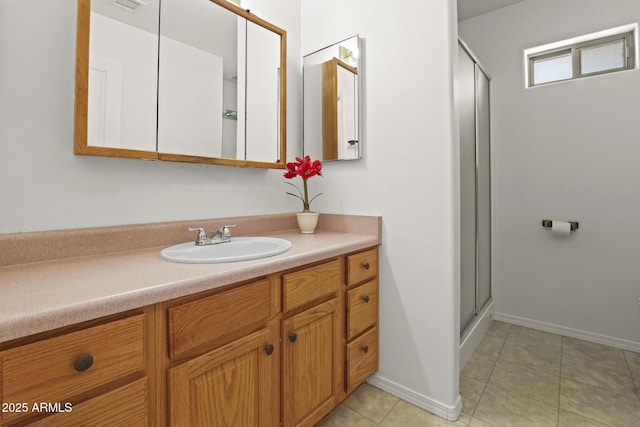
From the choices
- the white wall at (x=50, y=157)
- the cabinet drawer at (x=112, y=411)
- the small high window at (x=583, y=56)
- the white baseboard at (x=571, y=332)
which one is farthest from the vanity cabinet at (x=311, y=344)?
the small high window at (x=583, y=56)

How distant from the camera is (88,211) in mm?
1095

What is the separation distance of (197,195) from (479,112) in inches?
79.0

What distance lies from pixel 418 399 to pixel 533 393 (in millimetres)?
639

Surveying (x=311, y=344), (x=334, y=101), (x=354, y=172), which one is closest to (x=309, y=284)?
(x=311, y=344)

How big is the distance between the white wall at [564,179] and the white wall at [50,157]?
2.57 meters

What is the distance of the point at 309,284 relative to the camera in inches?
46.8

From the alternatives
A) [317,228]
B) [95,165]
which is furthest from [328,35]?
[95,165]

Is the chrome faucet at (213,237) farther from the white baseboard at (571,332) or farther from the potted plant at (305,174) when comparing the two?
the white baseboard at (571,332)

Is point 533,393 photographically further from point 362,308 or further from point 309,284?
point 309,284

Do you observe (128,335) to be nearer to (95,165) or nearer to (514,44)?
(95,165)

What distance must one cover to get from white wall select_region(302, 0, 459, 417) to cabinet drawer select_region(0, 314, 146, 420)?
118cm

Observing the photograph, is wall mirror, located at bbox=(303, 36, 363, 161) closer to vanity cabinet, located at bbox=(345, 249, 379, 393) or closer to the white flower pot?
the white flower pot

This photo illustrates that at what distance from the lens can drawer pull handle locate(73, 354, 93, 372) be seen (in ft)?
2.08

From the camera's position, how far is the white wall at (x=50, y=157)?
947 millimetres
